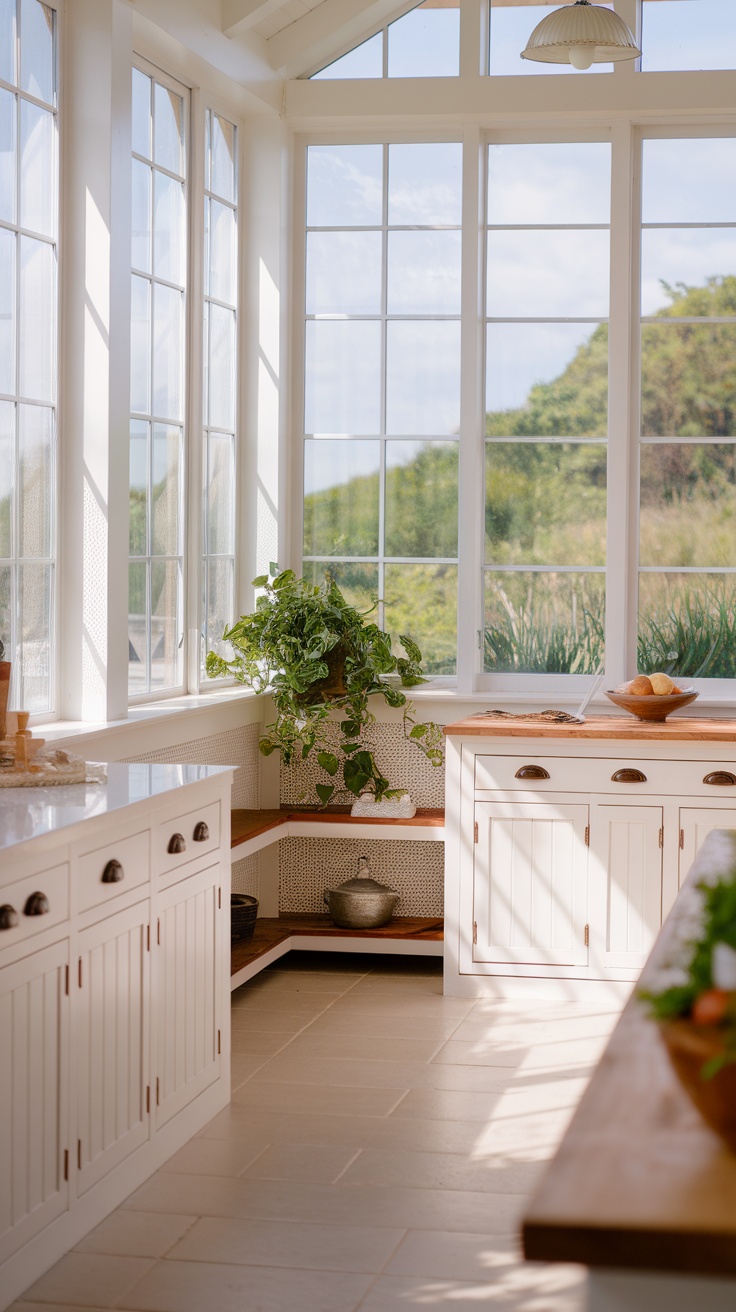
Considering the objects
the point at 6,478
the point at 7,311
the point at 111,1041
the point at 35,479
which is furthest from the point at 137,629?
the point at 111,1041

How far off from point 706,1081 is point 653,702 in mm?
3887

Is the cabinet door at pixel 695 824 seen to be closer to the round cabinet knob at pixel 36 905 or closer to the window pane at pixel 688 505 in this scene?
the window pane at pixel 688 505

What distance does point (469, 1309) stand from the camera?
2.78 metres

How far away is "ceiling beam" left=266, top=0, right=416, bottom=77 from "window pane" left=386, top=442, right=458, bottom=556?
1545 mm

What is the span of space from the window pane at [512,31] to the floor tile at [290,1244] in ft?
14.1

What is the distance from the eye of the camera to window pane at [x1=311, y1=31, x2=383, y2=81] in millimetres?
5688

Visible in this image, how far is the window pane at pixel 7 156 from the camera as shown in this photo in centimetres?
389

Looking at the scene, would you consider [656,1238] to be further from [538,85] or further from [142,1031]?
[538,85]

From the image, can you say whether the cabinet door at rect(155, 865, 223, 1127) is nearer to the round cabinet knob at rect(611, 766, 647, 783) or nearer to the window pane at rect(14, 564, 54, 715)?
the window pane at rect(14, 564, 54, 715)

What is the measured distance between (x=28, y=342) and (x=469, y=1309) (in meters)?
2.76

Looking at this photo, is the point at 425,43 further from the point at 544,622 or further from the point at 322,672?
the point at 322,672

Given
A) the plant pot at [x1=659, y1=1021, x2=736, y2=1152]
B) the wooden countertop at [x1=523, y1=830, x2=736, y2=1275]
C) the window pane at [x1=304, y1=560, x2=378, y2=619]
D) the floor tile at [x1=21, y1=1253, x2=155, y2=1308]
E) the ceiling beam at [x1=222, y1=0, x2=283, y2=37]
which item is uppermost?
the ceiling beam at [x1=222, y1=0, x2=283, y2=37]

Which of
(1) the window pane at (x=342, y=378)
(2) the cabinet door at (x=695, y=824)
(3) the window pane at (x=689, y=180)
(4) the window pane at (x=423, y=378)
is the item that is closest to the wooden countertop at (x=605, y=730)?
(2) the cabinet door at (x=695, y=824)

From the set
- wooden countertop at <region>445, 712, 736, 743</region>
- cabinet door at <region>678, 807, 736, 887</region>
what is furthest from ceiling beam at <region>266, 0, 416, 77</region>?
cabinet door at <region>678, 807, 736, 887</region>
